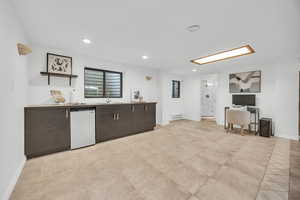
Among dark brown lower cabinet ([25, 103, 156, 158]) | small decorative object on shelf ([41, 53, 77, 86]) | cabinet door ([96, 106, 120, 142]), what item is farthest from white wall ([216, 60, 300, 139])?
small decorative object on shelf ([41, 53, 77, 86])

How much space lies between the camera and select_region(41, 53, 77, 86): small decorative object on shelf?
288 cm

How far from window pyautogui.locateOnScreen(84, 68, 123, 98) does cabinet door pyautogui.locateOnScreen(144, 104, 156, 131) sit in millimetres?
1036

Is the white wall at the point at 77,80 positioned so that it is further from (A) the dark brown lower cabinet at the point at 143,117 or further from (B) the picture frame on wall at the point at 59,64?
(A) the dark brown lower cabinet at the point at 143,117

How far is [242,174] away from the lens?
1861 mm

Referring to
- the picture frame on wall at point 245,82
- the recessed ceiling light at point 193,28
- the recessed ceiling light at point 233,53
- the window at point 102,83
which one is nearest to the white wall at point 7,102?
the window at point 102,83

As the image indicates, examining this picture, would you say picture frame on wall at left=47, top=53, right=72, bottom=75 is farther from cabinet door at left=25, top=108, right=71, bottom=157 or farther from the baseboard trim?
the baseboard trim

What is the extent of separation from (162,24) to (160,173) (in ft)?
7.55

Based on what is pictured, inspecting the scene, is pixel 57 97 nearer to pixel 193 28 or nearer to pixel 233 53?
pixel 193 28

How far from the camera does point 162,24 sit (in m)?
1.96

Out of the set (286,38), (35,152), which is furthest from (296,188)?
(35,152)

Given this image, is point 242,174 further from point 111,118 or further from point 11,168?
point 11,168

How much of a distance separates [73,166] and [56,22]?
2316 mm

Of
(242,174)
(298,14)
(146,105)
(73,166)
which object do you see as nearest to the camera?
(298,14)

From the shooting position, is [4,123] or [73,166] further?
[73,166]
